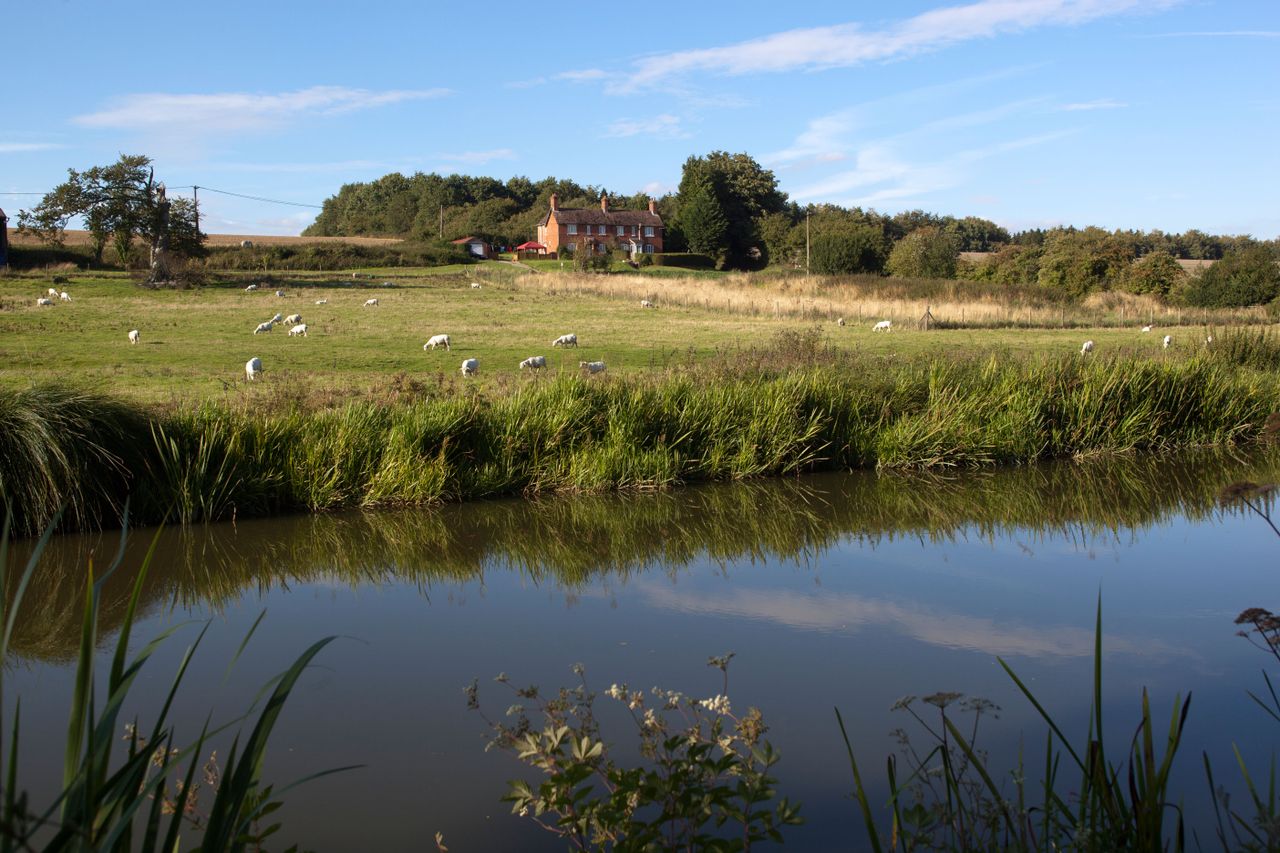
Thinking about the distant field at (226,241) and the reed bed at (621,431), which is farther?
the distant field at (226,241)

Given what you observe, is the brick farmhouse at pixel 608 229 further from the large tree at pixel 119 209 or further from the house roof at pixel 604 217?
the large tree at pixel 119 209

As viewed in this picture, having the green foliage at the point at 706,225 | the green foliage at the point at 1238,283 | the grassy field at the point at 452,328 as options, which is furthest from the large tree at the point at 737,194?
the green foliage at the point at 1238,283

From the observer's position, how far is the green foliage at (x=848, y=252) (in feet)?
201

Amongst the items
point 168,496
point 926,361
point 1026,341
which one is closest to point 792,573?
point 168,496

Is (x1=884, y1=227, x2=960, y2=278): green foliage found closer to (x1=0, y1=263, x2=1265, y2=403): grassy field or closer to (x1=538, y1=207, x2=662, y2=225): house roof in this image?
(x1=0, y1=263, x2=1265, y2=403): grassy field

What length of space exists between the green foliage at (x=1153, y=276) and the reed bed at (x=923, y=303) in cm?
686

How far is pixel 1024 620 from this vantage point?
23.8 ft

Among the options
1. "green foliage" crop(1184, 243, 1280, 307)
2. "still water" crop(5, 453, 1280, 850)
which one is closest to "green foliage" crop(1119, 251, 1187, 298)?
"green foliage" crop(1184, 243, 1280, 307)

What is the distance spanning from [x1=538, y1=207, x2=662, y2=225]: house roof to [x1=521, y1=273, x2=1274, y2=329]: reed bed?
4214 cm

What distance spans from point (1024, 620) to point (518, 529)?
4644mm

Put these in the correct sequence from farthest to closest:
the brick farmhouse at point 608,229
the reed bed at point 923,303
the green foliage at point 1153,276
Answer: the brick farmhouse at point 608,229 < the green foliage at point 1153,276 < the reed bed at point 923,303

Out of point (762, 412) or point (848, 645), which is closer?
point (848, 645)

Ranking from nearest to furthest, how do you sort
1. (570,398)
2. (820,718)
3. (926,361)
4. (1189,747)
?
(1189,747), (820,718), (570,398), (926,361)

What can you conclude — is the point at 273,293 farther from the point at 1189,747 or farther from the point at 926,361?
the point at 1189,747
